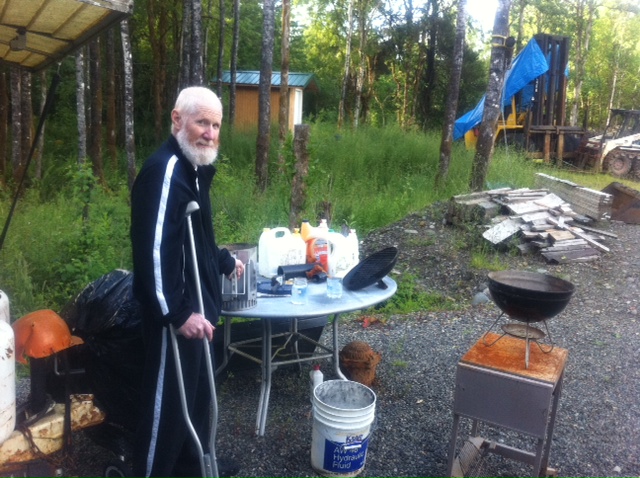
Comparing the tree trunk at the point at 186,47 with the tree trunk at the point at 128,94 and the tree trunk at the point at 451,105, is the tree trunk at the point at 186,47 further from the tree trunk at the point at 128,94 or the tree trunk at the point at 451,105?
the tree trunk at the point at 451,105

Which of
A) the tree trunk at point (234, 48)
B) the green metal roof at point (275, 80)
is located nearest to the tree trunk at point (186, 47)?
the tree trunk at point (234, 48)

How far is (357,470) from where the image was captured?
11.2 ft

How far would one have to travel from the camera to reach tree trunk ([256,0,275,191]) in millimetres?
12938

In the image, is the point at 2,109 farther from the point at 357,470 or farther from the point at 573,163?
the point at 573,163

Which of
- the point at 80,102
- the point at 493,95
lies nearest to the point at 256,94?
the point at 80,102

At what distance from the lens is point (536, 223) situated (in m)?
8.77

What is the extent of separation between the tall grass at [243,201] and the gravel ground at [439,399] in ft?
4.74

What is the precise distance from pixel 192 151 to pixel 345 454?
6.36 feet

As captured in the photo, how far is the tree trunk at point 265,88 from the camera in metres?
12.9

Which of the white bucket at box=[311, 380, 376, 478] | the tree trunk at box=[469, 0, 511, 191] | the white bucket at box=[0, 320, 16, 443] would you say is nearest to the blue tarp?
the tree trunk at box=[469, 0, 511, 191]

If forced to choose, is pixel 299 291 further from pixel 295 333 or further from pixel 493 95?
pixel 493 95

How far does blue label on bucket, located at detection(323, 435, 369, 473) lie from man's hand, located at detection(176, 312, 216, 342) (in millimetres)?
1166

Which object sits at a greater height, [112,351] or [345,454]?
[112,351]

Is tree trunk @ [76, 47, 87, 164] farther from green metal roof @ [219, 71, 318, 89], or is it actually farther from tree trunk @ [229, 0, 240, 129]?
green metal roof @ [219, 71, 318, 89]
